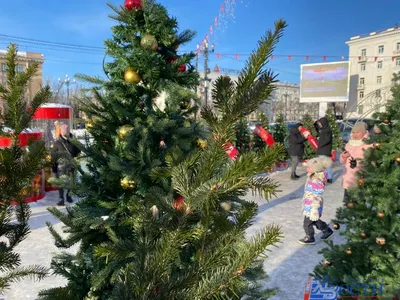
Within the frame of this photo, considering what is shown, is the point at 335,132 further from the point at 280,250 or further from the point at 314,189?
the point at 280,250

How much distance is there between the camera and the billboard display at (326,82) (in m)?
19.1

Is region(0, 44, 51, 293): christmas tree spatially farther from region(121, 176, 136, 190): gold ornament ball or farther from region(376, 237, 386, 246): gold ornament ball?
region(376, 237, 386, 246): gold ornament ball

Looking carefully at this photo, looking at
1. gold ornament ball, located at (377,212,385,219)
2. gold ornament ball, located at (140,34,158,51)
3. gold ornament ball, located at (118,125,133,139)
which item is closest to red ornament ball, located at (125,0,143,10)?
gold ornament ball, located at (140,34,158,51)

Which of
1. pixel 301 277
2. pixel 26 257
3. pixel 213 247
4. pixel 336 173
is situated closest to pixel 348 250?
pixel 301 277

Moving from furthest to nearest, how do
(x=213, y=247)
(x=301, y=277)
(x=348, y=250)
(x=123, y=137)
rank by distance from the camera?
1. (x=301, y=277)
2. (x=348, y=250)
3. (x=123, y=137)
4. (x=213, y=247)

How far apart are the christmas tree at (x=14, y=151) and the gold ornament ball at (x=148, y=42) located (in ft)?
4.45

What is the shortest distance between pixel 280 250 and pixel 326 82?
1775cm

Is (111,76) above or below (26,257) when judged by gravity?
above

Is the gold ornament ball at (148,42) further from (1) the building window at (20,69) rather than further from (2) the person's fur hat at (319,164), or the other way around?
(2) the person's fur hat at (319,164)

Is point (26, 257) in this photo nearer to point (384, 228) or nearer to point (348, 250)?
point (348, 250)

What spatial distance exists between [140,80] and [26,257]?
3.40m

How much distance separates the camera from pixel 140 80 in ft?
7.73

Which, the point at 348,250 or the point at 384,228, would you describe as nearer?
the point at 384,228

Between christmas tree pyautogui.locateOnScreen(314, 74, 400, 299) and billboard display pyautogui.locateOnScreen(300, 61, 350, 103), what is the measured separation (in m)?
17.7
